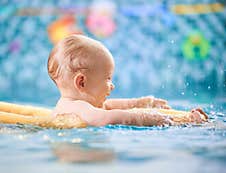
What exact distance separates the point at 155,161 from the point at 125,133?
0.37 metres

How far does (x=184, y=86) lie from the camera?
2.62 m

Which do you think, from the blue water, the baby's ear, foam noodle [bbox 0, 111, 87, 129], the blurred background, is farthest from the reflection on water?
the blurred background

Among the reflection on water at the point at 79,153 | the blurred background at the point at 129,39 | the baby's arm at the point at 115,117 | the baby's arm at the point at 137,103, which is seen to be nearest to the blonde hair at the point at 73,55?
the baby's arm at the point at 115,117

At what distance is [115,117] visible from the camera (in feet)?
4.74

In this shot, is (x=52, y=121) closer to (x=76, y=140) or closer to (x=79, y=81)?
(x=79, y=81)

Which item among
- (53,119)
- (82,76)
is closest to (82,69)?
(82,76)

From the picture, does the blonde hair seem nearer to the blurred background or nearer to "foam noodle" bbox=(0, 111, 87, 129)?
"foam noodle" bbox=(0, 111, 87, 129)

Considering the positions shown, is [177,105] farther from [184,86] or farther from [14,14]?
[14,14]

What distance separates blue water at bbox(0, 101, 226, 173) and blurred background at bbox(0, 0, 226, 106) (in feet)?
3.78

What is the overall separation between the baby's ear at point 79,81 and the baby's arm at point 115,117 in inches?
3.1

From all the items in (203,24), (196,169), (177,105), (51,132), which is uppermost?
(203,24)

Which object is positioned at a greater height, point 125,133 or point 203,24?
point 203,24

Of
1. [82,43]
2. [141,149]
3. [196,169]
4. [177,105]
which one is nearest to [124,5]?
[177,105]

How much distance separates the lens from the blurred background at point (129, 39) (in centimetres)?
267
